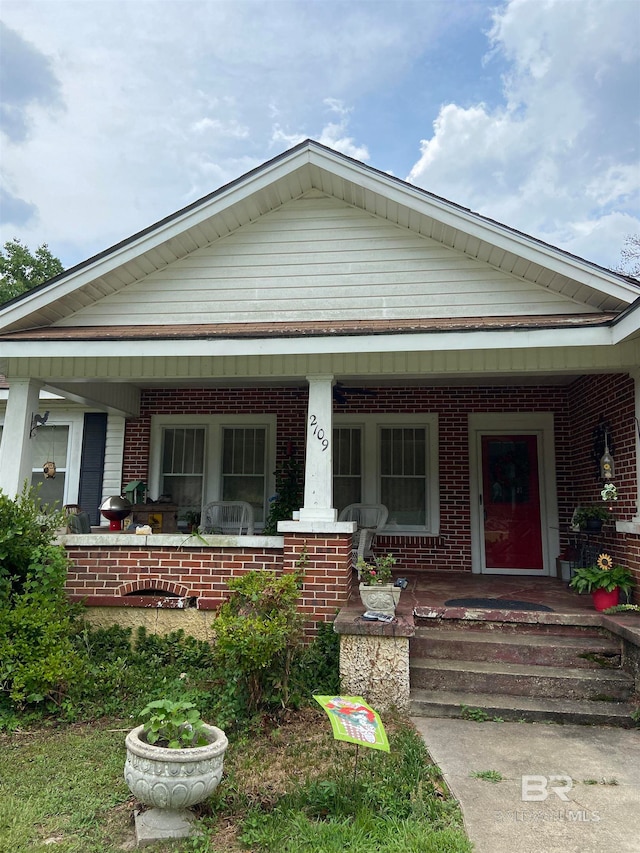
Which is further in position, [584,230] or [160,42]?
[584,230]

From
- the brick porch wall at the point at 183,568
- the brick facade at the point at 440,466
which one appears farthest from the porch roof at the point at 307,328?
the brick porch wall at the point at 183,568

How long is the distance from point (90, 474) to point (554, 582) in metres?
6.95

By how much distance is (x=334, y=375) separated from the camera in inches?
227

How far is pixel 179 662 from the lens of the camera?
5.37 m

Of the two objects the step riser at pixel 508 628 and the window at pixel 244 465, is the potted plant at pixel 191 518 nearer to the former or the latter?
the window at pixel 244 465

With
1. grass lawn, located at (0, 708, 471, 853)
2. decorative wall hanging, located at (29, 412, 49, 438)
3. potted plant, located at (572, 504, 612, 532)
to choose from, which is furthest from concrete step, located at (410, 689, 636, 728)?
decorative wall hanging, located at (29, 412, 49, 438)

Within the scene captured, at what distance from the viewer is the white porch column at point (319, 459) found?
5430 mm

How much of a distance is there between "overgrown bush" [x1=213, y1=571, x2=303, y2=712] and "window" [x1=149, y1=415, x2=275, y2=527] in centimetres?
355

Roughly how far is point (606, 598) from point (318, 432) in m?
3.21

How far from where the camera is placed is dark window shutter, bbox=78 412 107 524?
8.49m

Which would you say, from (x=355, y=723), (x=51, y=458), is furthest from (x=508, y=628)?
(x=51, y=458)

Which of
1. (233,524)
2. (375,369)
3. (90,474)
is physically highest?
(375,369)

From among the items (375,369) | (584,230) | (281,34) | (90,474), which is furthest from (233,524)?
(584,230)

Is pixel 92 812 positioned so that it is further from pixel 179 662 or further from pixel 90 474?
pixel 90 474
